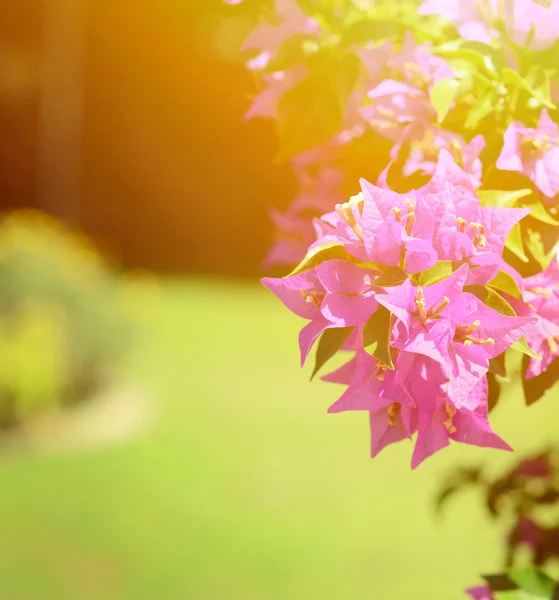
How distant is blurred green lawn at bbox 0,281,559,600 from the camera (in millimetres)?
4633

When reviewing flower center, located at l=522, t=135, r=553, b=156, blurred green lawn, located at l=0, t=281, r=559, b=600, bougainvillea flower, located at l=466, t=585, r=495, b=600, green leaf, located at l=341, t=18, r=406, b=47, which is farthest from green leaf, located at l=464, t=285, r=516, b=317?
blurred green lawn, located at l=0, t=281, r=559, b=600

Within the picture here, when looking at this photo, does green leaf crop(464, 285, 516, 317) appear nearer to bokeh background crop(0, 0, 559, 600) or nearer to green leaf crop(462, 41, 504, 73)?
green leaf crop(462, 41, 504, 73)

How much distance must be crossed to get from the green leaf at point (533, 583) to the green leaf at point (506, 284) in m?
0.50

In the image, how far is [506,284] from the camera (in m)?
1.00

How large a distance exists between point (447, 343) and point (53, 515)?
491cm

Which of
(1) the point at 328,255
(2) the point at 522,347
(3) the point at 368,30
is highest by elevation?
(3) the point at 368,30

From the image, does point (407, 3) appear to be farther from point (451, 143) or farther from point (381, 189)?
point (381, 189)

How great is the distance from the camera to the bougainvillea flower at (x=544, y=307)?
104 cm

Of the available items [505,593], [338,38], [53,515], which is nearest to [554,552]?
[505,593]

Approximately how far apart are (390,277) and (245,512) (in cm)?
481

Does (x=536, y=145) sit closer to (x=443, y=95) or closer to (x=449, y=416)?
(x=443, y=95)

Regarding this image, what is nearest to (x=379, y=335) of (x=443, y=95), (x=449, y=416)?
(x=449, y=416)

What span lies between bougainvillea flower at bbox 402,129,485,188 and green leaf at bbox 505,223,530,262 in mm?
76

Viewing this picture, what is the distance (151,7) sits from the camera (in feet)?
50.5
